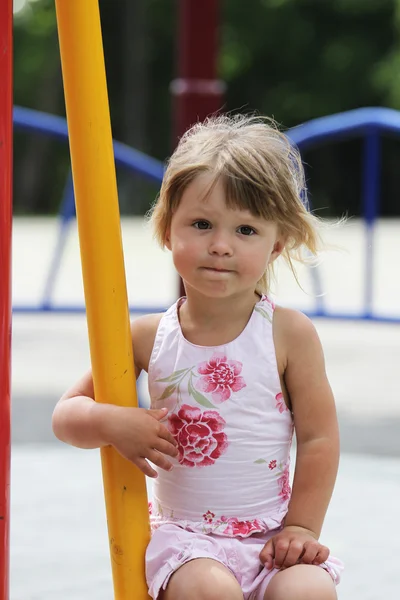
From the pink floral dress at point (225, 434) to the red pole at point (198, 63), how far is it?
7.36ft

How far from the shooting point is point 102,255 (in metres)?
1.71

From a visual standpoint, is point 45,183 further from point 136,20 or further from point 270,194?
point 270,194

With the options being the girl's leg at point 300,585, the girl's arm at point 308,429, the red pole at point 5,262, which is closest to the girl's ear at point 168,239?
the girl's arm at point 308,429

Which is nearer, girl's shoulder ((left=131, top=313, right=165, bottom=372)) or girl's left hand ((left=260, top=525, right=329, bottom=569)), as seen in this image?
girl's left hand ((left=260, top=525, right=329, bottom=569))

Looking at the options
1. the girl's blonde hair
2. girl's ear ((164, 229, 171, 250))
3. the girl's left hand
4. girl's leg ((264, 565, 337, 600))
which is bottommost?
girl's leg ((264, 565, 337, 600))

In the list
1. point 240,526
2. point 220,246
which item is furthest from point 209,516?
point 220,246

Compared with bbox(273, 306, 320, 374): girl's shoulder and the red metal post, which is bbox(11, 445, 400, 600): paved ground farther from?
the red metal post

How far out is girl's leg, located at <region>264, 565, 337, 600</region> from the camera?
173cm

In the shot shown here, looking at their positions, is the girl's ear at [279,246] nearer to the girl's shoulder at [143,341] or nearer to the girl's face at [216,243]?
the girl's face at [216,243]

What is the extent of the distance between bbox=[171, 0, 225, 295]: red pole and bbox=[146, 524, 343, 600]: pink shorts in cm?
240

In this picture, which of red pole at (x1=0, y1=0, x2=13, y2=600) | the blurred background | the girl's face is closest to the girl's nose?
the girl's face

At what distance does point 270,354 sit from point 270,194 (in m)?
0.26

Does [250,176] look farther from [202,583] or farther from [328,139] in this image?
[328,139]

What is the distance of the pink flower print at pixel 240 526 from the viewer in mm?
1827
